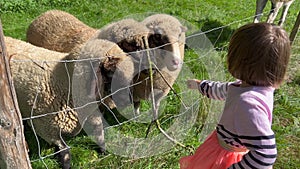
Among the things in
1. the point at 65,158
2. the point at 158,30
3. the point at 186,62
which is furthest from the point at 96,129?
the point at 158,30

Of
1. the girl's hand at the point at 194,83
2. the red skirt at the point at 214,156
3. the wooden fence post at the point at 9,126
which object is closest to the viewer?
the wooden fence post at the point at 9,126

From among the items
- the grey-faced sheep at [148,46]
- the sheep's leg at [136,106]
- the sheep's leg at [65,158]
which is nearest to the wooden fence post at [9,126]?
the sheep's leg at [65,158]

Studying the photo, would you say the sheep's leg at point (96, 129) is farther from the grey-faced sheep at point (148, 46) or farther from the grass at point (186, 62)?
the grey-faced sheep at point (148, 46)

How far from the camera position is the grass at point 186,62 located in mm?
3389

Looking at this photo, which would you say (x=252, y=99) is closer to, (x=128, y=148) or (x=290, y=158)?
(x=128, y=148)

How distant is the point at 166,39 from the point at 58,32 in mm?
1278

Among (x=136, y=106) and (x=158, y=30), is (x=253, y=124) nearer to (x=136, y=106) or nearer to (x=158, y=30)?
(x=158, y=30)

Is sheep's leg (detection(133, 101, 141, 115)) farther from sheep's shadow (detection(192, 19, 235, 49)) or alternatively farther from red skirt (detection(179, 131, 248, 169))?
sheep's shadow (detection(192, 19, 235, 49))

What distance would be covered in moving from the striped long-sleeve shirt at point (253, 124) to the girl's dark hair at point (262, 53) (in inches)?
3.3

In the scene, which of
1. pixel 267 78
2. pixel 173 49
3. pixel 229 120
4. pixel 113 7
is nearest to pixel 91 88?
pixel 173 49

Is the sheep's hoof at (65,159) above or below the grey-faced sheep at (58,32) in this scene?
below

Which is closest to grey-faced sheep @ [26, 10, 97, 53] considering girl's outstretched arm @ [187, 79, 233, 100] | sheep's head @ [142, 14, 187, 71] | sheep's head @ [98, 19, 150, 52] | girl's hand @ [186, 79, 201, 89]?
sheep's head @ [98, 19, 150, 52]

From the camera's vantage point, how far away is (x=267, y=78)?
→ 1909 millimetres

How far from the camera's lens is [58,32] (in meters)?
4.39
